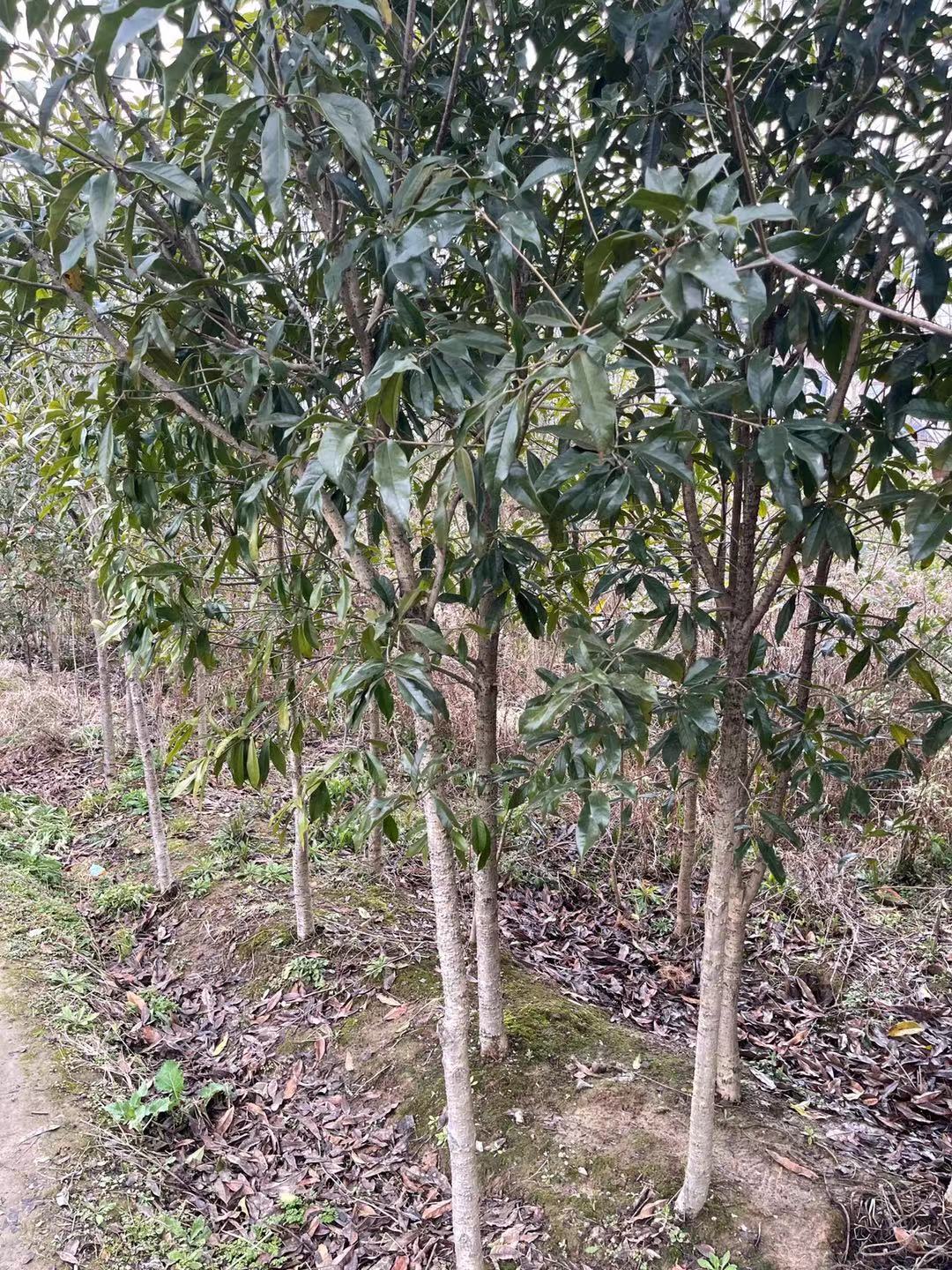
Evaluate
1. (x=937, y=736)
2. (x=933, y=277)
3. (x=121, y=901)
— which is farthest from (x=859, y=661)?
(x=121, y=901)

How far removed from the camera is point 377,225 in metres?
1.22

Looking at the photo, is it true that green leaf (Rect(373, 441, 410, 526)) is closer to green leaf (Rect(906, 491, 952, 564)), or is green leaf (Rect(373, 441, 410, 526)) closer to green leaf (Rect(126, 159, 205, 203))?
green leaf (Rect(126, 159, 205, 203))

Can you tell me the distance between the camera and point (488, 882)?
2107 mm

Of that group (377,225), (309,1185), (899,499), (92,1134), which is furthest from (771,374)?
(92,1134)

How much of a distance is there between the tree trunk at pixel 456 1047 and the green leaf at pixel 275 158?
2.92ft

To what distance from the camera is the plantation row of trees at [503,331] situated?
36.1 inches

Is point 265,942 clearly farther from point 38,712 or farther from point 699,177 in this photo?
point 38,712

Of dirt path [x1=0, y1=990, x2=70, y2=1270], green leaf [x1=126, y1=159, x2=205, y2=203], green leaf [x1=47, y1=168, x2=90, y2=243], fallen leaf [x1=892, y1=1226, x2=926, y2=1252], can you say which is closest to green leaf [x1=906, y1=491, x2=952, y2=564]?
green leaf [x1=126, y1=159, x2=205, y2=203]

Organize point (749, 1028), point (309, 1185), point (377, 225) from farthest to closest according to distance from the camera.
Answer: point (749, 1028) → point (309, 1185) → point (377, 225)

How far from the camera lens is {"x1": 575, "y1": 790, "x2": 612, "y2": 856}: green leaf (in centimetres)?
96

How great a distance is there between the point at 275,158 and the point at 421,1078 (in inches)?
94.4

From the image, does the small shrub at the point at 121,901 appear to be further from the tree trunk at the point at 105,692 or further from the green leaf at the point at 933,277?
the green leaf at the point at 933,277

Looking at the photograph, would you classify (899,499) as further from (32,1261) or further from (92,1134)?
(92,1134)

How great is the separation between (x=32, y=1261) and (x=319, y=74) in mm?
2572
